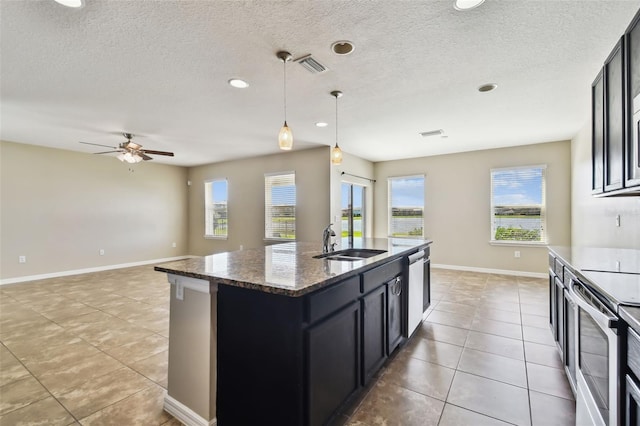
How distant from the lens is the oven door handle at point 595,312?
3.71 ft

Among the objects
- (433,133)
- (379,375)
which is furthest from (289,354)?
(433,133)

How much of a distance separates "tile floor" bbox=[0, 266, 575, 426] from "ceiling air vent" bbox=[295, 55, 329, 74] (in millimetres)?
2672

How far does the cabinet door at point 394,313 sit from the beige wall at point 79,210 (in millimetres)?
6885

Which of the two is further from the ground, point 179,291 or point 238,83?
point 238,83

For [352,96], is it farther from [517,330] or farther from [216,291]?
[517,330]

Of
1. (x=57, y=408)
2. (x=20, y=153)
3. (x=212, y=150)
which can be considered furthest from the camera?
(x=212, y=150)

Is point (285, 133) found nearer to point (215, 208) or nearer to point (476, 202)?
point (476, 202)

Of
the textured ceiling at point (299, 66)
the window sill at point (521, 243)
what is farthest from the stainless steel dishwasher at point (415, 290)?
the window sill at point (521, 243)

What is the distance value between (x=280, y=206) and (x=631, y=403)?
5968 millimetres

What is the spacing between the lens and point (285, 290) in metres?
1.32

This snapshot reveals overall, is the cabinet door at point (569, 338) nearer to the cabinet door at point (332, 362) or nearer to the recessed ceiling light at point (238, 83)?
the cabinet door at point (332, 362)

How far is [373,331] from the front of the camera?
6.90 ft

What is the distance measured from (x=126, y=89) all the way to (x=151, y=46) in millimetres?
1094

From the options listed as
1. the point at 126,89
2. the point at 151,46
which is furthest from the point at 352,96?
the point at 126,89
